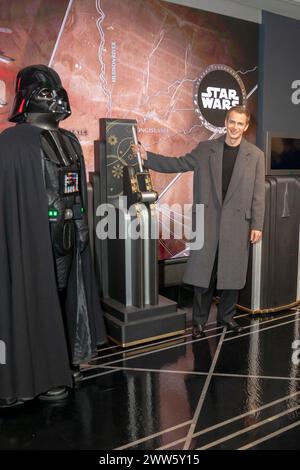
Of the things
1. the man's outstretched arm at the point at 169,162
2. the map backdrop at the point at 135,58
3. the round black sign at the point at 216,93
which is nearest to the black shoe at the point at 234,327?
the map backdrop at the point at 135,58

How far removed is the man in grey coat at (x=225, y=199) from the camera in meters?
3.26

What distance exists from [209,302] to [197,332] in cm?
24

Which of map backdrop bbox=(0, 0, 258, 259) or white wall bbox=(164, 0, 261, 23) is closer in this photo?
map backdrop bbox=(0, 0, 258, 259)

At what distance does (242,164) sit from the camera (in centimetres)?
325

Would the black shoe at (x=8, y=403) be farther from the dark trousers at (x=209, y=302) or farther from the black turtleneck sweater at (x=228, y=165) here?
the black turtleneck sweater at (x=228, y=165)

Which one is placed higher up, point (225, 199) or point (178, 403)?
point (225, 199)

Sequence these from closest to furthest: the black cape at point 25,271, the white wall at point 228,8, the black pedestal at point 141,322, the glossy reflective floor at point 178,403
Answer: the glossy reflective floor at point 178,403 → the black cape at point 25,271 → the black pedestal at point 141,322 → the white wall at point 228,8

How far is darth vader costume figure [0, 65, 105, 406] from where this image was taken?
7.43ft

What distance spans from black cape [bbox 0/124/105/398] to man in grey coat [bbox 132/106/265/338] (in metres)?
1.14

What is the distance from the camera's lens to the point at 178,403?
2.48 m

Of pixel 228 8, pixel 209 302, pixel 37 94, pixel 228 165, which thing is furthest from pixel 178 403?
pixel 228 8

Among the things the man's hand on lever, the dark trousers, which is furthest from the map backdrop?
the dark trousers

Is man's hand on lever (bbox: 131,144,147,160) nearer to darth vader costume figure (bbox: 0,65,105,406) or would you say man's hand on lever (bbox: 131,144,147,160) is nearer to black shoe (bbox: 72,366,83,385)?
darth vader costume figure (bbox: 0,65,105,406)

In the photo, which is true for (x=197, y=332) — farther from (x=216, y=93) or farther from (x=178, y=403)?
(x=216, y=93)
